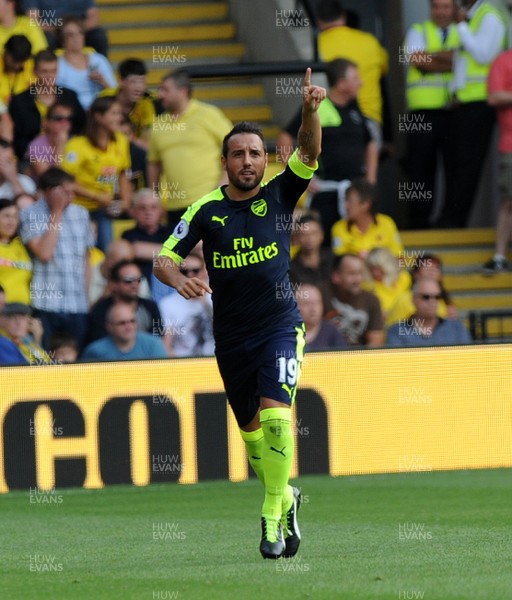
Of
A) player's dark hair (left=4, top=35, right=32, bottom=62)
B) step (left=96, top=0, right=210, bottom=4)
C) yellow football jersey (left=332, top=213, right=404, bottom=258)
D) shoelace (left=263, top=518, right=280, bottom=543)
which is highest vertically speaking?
step (left=96, top=0, right=210, bottom=4)

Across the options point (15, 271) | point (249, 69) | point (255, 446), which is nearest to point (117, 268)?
point (15, 271)

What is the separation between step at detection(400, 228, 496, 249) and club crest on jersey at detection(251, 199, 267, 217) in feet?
28.6

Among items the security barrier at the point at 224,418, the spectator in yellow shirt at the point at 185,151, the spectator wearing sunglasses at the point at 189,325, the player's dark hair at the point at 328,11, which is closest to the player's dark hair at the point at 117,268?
the spectator wearing sunglasses at the point at 189,325

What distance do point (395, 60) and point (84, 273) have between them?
19.7 ft

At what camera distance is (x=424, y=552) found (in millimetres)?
8352

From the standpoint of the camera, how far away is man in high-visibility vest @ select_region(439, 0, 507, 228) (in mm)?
16516

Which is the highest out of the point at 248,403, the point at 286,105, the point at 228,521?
the point at 286,105

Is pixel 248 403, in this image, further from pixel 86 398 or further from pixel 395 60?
pixel 395 60

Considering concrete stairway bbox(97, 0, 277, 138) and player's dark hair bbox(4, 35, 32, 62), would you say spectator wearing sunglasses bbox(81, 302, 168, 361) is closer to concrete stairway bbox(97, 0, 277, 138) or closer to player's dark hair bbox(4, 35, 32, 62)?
player's dark hair bbox(4, 35, 32, 62)

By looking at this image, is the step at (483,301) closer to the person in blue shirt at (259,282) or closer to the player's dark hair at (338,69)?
the player's dark hair at (338,69)

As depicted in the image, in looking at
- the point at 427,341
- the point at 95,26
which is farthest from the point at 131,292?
the point at 95,26

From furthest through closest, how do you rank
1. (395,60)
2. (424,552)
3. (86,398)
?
(395,60)
(86,398)
(424,552)

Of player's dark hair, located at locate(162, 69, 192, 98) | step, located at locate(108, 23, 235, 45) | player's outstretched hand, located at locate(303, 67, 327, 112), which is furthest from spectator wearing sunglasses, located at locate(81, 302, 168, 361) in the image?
player's outstretched hand, located at locate(303, 67, 327, 112)

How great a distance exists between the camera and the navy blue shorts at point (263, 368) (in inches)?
328
